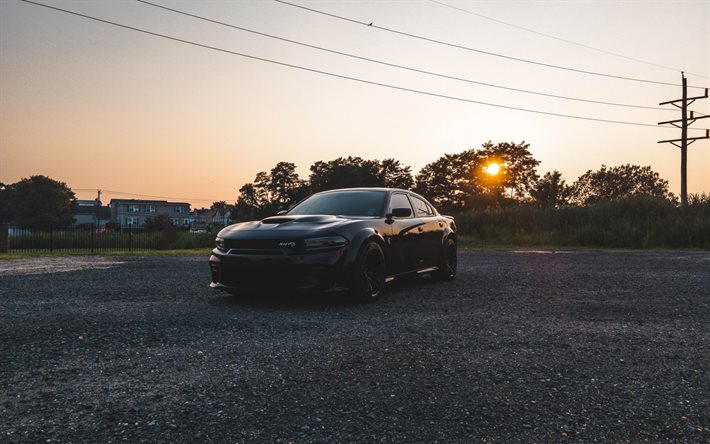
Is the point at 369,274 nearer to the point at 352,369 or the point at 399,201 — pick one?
the point at 399,201

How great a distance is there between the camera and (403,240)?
763 cm

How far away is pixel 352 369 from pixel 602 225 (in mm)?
25509

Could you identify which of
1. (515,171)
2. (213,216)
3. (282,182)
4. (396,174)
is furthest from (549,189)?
(213,216)

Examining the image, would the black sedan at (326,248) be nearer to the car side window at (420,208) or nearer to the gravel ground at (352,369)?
the gravel ground at (352,369)

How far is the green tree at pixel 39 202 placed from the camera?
83875mm

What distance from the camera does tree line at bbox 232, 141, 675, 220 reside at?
7569 centimetres

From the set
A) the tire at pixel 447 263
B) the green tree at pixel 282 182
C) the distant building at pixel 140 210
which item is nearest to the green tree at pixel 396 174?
the green tree at pixel 282 182

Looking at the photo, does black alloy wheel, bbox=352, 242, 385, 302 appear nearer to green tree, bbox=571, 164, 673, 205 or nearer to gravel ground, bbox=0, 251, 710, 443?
gravel ground, bbox=0, 251, 710, 443

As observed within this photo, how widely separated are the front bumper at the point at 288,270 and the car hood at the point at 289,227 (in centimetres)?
23

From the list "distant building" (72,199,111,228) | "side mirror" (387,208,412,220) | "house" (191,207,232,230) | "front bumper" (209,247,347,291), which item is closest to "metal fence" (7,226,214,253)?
"front bumper" (209,247,347,291)

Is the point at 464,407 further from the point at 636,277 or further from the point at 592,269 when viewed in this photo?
the point at 592,269

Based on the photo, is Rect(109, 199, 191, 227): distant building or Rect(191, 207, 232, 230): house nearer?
Rect(109, 199, 191, 227): distant building

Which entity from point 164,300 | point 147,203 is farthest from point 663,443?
point 147,203

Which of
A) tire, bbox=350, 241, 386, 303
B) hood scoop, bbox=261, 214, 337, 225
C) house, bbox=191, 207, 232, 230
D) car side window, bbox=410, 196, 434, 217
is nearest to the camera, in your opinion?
tire, bbox=350, 241, 386, 303
